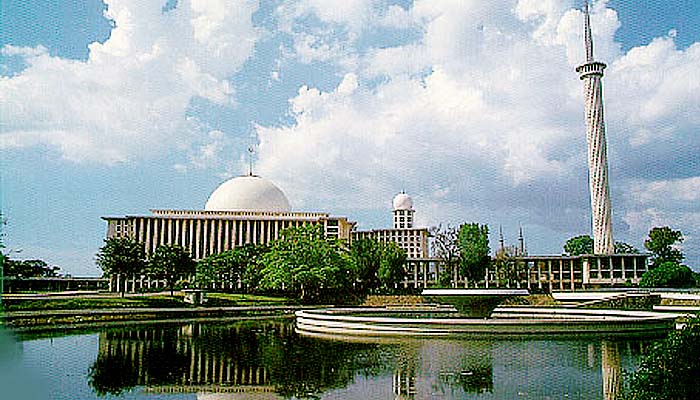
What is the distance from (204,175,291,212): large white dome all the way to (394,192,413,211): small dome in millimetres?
14702

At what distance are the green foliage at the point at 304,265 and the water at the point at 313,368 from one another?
66.5 ft

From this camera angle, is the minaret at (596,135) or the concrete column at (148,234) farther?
the concrete column at (148,234)

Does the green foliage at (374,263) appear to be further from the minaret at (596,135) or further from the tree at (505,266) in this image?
the minaret at (596,135)

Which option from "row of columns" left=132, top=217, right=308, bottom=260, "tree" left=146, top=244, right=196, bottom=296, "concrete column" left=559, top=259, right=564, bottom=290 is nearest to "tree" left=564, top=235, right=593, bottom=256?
"concrete column" left=559, top=259, right=564, bottom=290

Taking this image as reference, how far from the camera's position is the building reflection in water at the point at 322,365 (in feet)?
36.1

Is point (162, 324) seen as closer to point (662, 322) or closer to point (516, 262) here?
point (662, 322)

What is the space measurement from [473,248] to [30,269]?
3372 centimetres

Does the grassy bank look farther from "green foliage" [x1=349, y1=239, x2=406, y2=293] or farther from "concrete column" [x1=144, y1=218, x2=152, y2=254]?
"concrete column" [x1=144, y1=218, x2=152, y2=254]

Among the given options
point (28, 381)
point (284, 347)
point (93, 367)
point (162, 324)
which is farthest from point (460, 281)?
point (28, 381)

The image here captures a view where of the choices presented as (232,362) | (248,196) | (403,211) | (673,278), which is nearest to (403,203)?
(403,211)

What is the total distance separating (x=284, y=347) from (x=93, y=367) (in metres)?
5.03

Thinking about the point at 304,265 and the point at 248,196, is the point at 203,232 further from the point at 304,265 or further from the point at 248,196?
the point at 304,265

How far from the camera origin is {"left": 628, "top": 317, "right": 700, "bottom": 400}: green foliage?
6156mm

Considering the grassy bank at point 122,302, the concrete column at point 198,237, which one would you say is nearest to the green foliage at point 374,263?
the grassy bank at point 122,302
